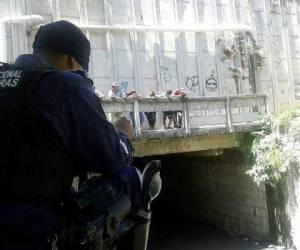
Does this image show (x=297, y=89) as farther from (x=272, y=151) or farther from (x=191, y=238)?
(x=191, y=238)

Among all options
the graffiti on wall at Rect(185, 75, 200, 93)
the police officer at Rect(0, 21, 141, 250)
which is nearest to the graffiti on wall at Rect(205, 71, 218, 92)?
the graffiti on wall at Rect(185, 75, 200, 93)

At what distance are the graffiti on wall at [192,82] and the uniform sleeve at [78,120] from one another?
472 inches

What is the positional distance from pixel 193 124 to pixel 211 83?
411cm

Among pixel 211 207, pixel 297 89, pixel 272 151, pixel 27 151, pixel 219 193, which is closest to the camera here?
pixel 27 151

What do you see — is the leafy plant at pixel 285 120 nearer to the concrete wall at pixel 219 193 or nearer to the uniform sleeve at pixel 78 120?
the concrete wall at pixel 219 193

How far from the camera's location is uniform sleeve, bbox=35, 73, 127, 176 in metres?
1.38

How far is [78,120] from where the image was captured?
140cm

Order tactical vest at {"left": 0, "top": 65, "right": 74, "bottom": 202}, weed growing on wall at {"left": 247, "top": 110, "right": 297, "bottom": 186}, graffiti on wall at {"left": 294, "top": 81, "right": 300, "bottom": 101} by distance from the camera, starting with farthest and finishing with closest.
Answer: graffiti on wall at {"left": 294, "top": 81, "right": 300, "bottom": 101}
weed growing on wall at {"left": 247, "top": 110, "right": 297, "bottom": 186}
tactical vest at {"left": 0, "top": 65, "right": 74, "bottom": 202}

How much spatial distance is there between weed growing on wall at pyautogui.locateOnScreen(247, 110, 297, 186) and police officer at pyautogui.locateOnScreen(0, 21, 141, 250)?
9543mm

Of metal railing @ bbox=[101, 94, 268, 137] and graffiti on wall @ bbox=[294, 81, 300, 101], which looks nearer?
metal railing @ bbox=[101, 94, 268, 137]

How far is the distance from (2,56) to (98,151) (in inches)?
384

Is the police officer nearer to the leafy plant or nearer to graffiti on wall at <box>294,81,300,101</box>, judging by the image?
the leafy plant

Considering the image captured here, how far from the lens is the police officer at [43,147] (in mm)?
1330

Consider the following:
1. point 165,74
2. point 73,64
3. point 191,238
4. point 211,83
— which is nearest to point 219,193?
point 191,238
